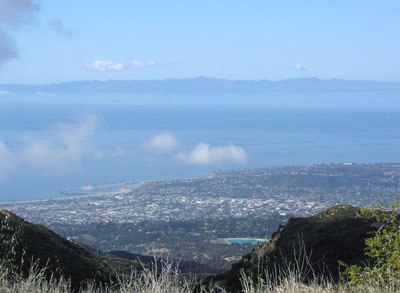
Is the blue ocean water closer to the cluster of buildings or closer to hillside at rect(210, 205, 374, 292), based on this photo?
the cluster of buildings

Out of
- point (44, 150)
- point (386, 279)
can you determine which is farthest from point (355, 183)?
point (44, 150)

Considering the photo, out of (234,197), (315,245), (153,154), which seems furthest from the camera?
(153,154)

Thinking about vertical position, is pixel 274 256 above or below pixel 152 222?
above

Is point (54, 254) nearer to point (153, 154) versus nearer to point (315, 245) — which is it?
point (315, 245)

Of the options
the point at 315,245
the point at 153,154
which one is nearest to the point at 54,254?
the point at 315,245

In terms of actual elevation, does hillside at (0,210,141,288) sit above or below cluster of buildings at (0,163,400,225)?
above

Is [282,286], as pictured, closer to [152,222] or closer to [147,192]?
[152,222]

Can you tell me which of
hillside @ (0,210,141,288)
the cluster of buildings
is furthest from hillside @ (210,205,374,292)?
the cluster of buildings

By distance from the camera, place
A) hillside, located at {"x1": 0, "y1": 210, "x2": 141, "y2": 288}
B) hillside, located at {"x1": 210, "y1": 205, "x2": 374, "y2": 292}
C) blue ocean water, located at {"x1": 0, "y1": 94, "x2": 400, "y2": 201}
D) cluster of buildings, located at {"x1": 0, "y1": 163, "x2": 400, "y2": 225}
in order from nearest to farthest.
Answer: hillside, located at {"x1": 210, "y1": 205, "x2": 374, "y2": 292}
hillside, located at {"x1": 0, "y1": 210, "x2": 141, "y2": 288}
cluster of buildings, located at {"x1": 0, "y1": 163, "x2": 400, "y2": 225}
blue ocean water, located at {"x1": 0, "y1": 94, "x2": 400, "y2": 201}
